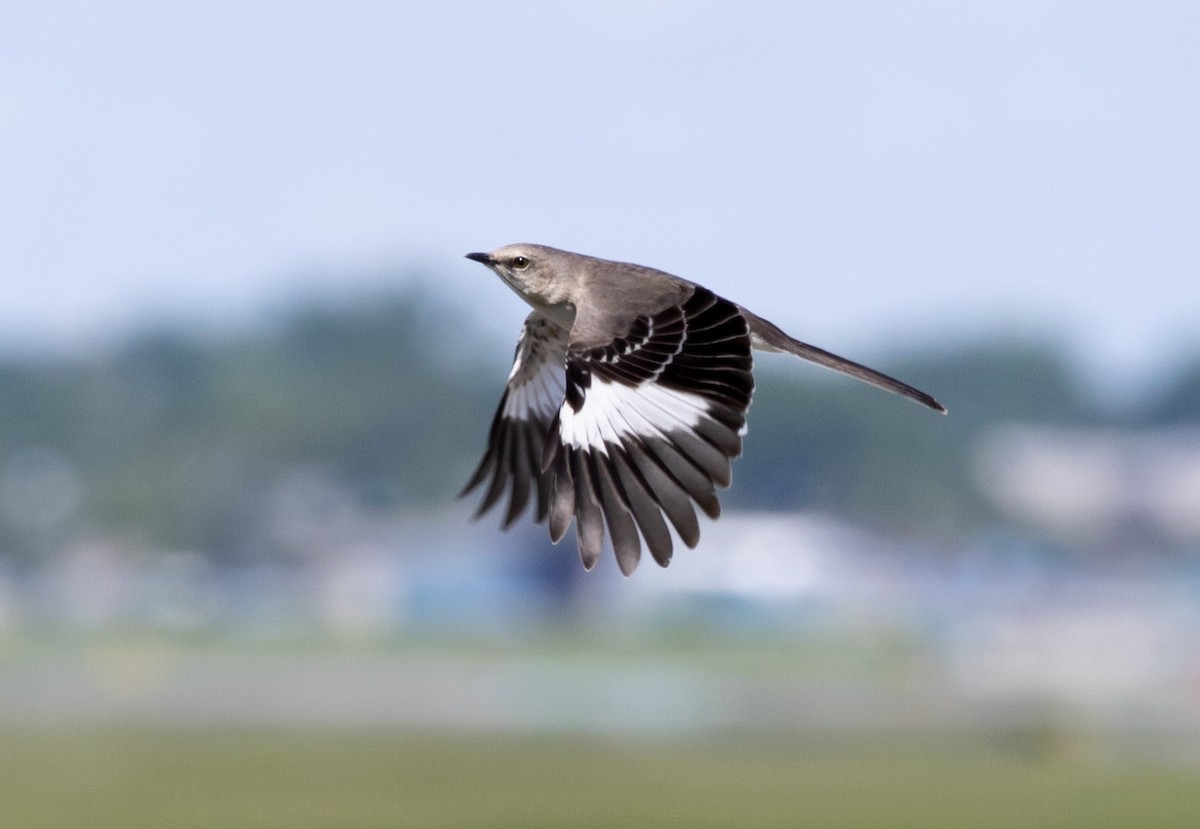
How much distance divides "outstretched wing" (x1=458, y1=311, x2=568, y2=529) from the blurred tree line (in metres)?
129

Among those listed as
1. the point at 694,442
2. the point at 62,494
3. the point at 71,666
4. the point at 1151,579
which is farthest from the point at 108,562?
the point at 694,442

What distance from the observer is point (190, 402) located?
167875 mm

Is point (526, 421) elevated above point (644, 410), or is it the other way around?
point (526, 421)

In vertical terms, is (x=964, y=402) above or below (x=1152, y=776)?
above

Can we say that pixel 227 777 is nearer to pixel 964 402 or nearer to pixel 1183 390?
pixel 964 402

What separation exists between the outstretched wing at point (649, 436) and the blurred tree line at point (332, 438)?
13170 centimetres

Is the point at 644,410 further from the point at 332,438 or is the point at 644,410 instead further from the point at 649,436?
the point at 332,438

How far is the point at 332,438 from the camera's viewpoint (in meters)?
154

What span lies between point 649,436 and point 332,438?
144m

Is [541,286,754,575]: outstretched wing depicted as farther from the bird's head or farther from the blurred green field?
the blurred green field

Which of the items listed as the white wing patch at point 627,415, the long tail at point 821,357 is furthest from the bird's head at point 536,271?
the white wing patch at point 627,415

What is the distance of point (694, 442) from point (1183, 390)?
186 metres

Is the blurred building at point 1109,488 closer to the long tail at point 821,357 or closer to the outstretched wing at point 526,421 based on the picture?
the outstretched wing at point 526,421

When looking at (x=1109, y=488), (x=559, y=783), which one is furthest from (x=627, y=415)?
(x=1109, y=488)
